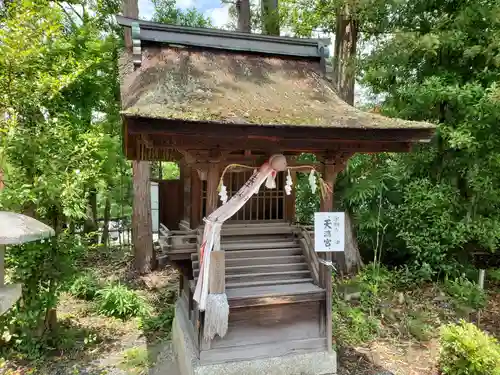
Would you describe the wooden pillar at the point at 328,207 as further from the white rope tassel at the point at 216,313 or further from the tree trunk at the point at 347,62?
the tree trunk at the point at 347,62

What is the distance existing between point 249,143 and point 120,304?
17.6ft

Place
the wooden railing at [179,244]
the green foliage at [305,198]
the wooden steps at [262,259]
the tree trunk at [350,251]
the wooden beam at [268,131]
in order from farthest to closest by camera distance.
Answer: the green foliage at [305,198]
the tree trunk at [350,251]
the wooden railing at [179,244]
the wooden steps at [262,259]
the wooden beam at [268,131]

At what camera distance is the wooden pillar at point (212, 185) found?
4078 millimetres

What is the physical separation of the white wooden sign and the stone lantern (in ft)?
9.50

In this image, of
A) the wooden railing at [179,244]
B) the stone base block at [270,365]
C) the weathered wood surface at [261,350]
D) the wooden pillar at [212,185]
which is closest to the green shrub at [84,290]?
the wooden railing at [179,244]

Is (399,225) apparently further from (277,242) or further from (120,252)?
(120,252)

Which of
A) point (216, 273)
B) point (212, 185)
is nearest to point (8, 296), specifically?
point (216, 273)

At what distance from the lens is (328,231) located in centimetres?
429

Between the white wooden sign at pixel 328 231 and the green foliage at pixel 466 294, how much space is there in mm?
4557

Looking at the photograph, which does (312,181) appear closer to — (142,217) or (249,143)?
(249,143)

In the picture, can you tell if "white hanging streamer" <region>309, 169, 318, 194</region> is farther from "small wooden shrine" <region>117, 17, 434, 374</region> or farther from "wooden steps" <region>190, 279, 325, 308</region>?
"wooden steps" <region>190, 279, 325, 308</region>

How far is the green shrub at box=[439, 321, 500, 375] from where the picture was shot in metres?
4.53

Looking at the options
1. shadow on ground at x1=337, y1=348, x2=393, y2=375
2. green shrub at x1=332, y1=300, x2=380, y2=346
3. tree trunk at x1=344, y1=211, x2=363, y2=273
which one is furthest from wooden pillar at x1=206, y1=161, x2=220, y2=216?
tree trunk at x1=344, y1=211, x2=363, y2=273

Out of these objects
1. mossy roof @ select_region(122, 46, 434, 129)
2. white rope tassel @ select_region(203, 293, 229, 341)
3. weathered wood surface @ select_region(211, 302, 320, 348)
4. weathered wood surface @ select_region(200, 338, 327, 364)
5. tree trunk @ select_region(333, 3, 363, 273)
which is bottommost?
weathered wood surface @ select_region(200, 338, 327, 364)
